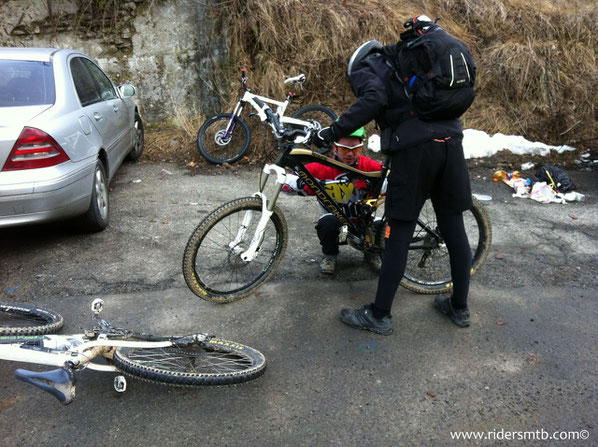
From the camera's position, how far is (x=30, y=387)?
250 cm

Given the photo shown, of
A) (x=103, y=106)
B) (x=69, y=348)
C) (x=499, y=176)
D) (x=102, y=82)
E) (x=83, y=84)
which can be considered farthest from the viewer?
(x=499, y=176)

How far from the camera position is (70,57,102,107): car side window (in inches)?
178

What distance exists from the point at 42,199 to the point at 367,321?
105 inches

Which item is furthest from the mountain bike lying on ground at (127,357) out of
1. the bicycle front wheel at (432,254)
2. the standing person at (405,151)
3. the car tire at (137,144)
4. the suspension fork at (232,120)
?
the suspension fork at (232,120)

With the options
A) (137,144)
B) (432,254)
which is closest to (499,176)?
(432,254)

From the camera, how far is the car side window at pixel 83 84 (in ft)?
14.9

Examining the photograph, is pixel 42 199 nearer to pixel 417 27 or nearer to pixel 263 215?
pixel 263 215

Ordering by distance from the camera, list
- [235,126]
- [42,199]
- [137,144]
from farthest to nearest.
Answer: [235,126], [137,144], [42,199]

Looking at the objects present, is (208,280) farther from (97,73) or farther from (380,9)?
(380,9)

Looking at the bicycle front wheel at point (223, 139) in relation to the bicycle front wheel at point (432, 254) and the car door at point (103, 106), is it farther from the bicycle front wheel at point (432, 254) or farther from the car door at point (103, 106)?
the bicycle front wheel at point (432, 254)

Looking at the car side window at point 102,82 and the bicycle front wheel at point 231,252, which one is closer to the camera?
the bicycle front wheel at point 231,252

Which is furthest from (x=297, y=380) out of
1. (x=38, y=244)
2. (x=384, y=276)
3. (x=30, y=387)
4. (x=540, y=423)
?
(x=38, y=244)

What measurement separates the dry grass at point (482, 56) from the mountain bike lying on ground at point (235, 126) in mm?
410

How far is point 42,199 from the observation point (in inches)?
143
